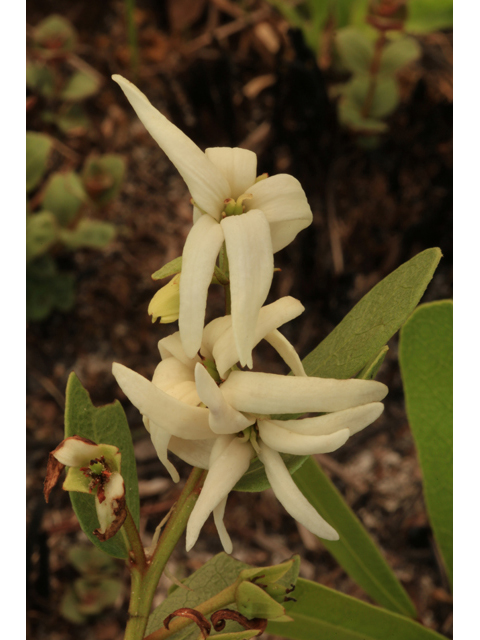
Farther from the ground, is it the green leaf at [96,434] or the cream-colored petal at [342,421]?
the cream-colored petal at [342,421]

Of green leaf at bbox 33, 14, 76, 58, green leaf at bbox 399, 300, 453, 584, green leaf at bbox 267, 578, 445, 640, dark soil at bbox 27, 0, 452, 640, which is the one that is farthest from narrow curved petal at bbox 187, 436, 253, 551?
green leaf at bbox 33, 14, 76, 58

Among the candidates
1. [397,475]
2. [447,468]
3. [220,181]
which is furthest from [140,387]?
[397,475]

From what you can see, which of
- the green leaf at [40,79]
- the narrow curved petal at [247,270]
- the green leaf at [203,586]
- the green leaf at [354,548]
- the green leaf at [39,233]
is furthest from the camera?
the green leaf at [40,79]

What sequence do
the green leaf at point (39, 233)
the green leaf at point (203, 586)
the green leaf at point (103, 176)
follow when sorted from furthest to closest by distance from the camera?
the green leaf at point (103, 176) < the green leaf at point (39, 233) < the green leaf at point (203, 586)

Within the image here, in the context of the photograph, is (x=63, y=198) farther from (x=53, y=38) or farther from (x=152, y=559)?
(x=152, y=559)

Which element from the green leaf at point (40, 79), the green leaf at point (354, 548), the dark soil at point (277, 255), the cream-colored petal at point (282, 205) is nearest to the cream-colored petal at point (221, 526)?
the cream-colored petal at point (282, 205)

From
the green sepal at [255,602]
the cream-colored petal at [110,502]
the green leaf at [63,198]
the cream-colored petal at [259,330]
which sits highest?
the cream-colored petal at [259,330]

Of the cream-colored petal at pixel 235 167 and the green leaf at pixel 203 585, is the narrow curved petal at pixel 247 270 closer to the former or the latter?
the cream-colored petal at pixel 235 167
